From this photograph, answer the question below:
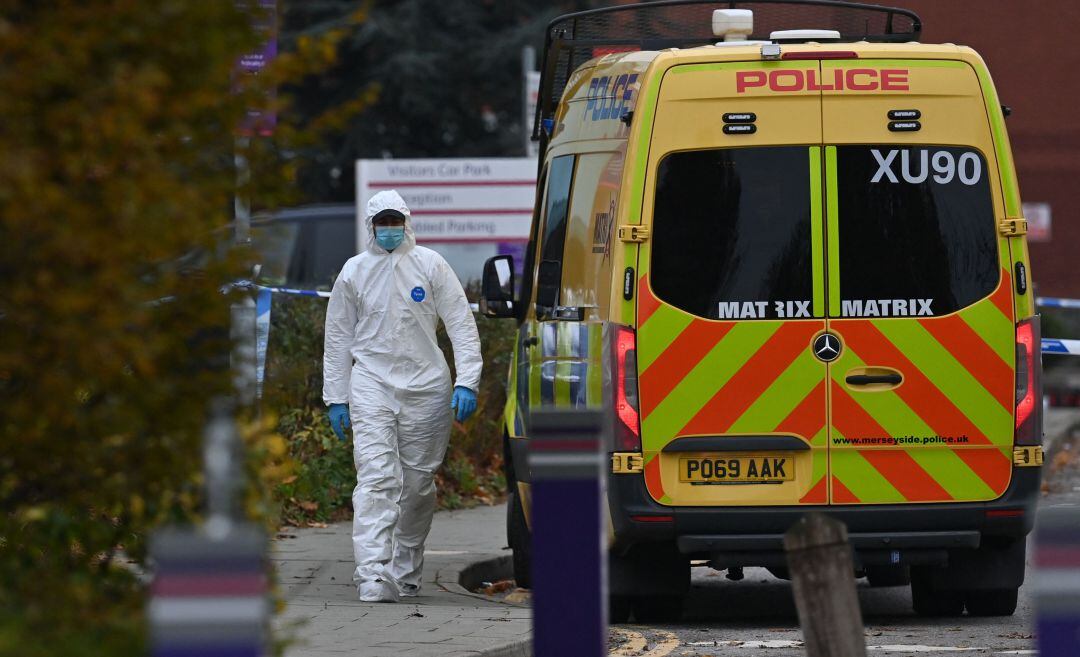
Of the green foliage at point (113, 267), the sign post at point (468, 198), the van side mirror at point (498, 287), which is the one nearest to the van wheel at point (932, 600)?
the van side mirror at point (498, 287)

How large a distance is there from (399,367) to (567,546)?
427 centimetres

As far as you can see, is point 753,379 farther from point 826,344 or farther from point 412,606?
point 412,606

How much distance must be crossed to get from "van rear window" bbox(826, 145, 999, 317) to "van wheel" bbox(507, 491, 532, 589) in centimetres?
215

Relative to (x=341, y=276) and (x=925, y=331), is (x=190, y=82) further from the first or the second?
(x=341, y=276)

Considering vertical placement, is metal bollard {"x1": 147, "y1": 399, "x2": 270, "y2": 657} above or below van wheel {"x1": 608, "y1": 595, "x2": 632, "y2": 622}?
above

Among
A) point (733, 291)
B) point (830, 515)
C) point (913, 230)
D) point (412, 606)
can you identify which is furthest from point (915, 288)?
point (412, 606)

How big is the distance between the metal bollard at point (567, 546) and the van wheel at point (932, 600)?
383 centimetres

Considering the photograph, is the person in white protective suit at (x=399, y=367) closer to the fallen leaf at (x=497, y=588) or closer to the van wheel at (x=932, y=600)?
the fallen leaf at (x=497, y=588)

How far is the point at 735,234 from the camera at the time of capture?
8078 millimetres

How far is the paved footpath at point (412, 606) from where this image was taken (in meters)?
7.34

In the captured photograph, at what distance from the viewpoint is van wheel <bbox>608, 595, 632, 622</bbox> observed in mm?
8613

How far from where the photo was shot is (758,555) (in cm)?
803

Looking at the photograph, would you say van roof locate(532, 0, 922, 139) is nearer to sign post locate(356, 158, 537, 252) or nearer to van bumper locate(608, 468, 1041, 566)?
van bumper locate(608, 468, 1041, 566)

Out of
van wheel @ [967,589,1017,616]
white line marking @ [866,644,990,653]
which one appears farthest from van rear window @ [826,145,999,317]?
van wheel @ [967,589,1017,616]
